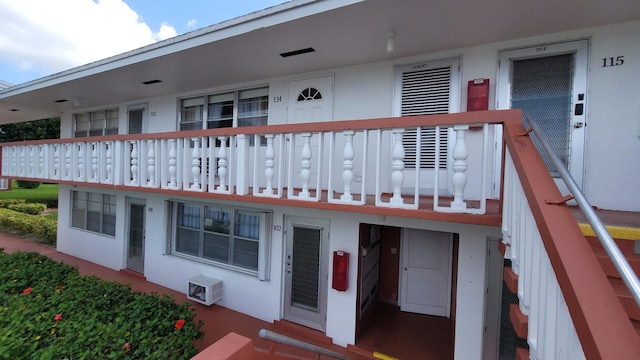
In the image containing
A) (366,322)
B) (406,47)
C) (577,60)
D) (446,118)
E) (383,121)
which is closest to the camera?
(446,118)

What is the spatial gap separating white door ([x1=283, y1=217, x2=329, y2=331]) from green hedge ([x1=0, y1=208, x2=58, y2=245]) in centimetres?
1025

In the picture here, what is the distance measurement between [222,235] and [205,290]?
1.13 metres

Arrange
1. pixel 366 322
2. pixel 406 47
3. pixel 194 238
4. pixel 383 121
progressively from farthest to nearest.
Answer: pixel 194 238
pixel 366 322
pixel 406 47
pixel 383 121

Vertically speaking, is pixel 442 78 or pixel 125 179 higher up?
pixel 442 78

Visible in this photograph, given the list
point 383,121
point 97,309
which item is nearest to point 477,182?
point 383,121

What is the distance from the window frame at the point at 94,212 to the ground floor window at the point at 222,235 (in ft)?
8.70

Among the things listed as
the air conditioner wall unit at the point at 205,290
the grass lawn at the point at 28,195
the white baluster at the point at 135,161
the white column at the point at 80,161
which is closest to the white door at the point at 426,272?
the air conditioner wall unit at the point at 205,290

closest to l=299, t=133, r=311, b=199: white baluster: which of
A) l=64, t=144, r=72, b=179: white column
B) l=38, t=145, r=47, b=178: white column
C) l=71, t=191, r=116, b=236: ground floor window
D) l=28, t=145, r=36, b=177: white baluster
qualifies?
l=64, t=144, r=72, b=179: white column

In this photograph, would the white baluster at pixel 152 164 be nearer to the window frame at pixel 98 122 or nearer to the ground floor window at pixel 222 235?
the ground floor window at pixel 222 235

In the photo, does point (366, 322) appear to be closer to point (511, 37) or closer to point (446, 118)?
point (446, 118)

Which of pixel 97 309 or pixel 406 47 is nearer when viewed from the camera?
pixel 97 309

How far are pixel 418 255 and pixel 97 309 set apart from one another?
5.49 metres

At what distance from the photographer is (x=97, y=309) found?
368 centimetres

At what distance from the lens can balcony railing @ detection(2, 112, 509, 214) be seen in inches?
114
